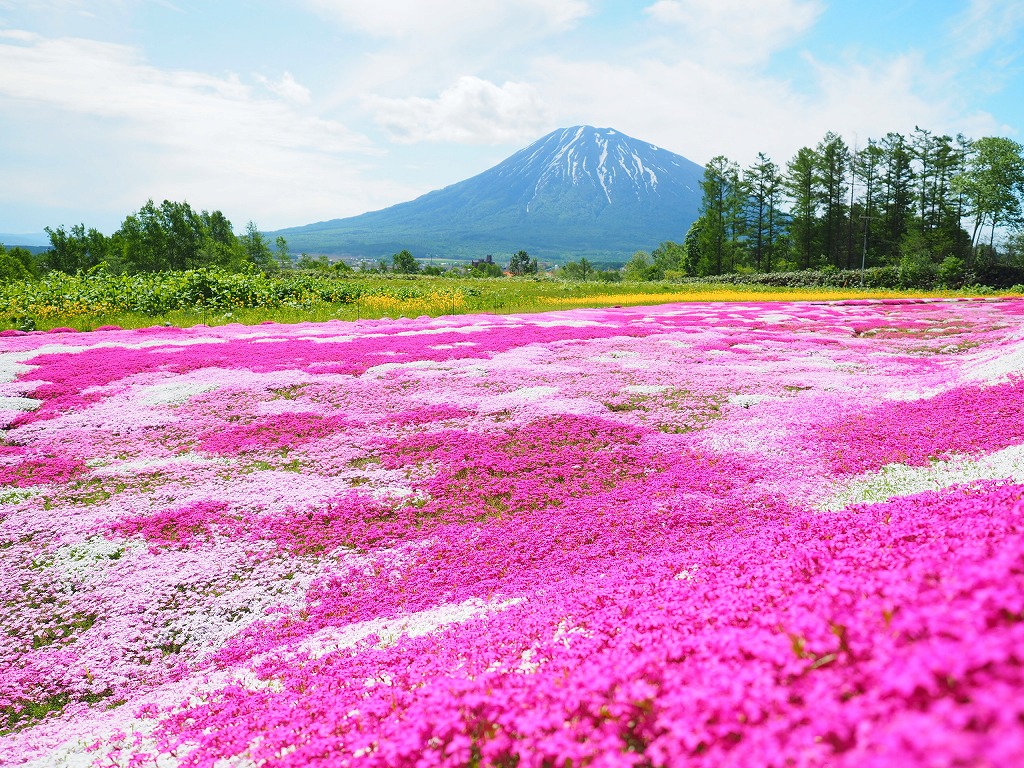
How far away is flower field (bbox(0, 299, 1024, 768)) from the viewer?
7.12ft

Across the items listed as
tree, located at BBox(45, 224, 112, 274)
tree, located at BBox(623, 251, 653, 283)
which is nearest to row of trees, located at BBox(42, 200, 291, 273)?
tree, located at BBox(45, 224, 112, 274)

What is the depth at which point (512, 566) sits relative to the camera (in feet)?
19.7

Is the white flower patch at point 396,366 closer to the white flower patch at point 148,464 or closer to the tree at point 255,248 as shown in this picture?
the white flower patch at point 148,464

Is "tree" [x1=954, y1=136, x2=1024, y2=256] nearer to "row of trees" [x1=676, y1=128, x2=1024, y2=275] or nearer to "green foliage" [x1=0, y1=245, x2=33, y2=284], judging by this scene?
"row of trees" [x1=676, y1=128, x2=1024, y2=275]

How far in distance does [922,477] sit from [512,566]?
5285 millimetres

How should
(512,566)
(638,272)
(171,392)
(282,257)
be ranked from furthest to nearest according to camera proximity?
(638,272) < (282,257) < (171,392) < (512,566)

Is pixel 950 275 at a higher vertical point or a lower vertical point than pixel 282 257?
lower

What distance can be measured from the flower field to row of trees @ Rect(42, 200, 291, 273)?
86.6 metres

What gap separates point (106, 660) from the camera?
490cm

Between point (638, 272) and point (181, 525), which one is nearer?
point (181, 525)

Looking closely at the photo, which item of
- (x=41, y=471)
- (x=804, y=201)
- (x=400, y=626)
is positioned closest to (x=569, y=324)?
(x=41, y=471)

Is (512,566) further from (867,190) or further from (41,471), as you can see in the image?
(867,190)

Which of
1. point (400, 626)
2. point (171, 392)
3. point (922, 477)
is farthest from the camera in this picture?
point (171, 392)

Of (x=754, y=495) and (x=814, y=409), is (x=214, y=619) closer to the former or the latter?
(x=754, y=495)
